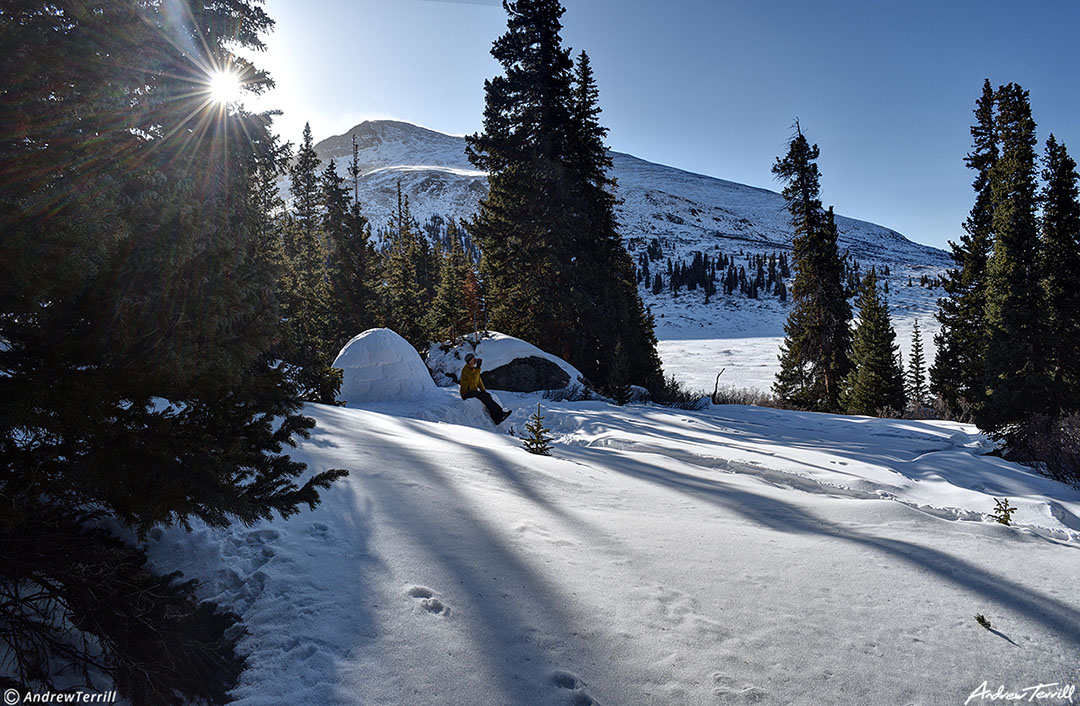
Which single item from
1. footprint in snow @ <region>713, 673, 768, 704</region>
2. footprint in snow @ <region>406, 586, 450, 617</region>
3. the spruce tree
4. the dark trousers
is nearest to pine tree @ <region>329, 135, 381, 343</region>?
the spruce tree

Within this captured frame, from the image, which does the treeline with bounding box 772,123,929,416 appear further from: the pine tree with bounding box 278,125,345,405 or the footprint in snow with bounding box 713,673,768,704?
the footprint in snow with bounding box 713,673,768,704

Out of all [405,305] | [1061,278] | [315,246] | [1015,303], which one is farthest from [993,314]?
[315,246]

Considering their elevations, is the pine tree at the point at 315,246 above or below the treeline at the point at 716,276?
below

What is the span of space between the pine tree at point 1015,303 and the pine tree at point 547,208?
11.2 m

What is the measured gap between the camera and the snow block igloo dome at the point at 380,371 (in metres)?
12.0

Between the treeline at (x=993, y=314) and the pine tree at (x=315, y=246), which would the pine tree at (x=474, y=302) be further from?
the treeline at (x=993, y=314)

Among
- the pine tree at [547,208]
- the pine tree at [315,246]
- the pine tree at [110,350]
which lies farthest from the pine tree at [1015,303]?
the pine tree at [315,246]

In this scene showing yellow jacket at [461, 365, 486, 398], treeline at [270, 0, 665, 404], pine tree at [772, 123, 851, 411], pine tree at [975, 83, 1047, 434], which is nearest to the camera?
yellow jacket at [461, 365, 486, 398]

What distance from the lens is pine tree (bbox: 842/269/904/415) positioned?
22.8 metres

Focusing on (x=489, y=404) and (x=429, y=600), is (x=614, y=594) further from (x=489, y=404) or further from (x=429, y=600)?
(x=489, y=404)

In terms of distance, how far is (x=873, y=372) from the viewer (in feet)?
76.5

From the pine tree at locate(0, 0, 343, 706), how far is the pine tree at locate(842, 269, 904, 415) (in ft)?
85.7

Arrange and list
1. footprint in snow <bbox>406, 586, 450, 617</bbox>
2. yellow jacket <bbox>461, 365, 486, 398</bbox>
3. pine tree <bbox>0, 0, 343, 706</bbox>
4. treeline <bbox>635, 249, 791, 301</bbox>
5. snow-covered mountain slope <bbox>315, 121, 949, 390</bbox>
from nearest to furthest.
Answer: pine tree <bbox>0, 0, 343, 706</bbox> → footprint in snow <bbox>406, 586, 450, 617</bbox> → yellow jacket <bbox>461, 365, 486, 398</bbox> → snow-covered mountain slope <bbox>315, 121, 949, 390</bbox> → treeline <bbox>635, 249, 791, 301</bbox>

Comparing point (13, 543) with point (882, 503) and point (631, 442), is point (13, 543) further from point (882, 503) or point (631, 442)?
point (631, 442)
